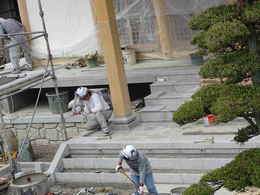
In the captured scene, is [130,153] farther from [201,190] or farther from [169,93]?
[169,93]

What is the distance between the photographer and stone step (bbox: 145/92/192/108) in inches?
521

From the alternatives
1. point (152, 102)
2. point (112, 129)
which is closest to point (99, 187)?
point (112, 129)

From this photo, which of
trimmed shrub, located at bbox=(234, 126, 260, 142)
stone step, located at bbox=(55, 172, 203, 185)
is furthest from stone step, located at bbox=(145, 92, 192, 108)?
trimmed shrub, located at bbox=(234, 126, 260, 142)

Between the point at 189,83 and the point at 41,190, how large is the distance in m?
4.92

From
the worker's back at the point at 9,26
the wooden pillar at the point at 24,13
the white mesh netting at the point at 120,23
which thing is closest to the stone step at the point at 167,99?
the white mesh netting at the point at 120,23

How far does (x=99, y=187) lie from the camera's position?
1139 centimetres

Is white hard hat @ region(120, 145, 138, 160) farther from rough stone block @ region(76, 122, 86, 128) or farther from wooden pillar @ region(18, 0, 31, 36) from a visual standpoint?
wooden pillar @ region(18, 0, 31, 36)

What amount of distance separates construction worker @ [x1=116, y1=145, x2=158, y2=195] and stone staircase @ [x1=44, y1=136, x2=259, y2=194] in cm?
63

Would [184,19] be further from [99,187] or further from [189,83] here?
[99,187]

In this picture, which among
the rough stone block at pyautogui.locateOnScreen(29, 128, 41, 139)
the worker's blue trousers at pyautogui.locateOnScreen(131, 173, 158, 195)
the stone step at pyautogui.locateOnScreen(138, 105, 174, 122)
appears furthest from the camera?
the rough stone block at pyautogui.locateOnScreen(29, 128, 41, 139)

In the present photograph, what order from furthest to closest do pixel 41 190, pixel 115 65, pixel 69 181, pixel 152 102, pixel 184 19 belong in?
1. pixel 184 19
2. pixel 152 102
3. pixel 115 65
4. pixel 69 181
5. pixel 41 190

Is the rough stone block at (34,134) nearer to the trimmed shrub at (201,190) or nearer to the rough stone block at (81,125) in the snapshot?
the rough stone block at (81,125)

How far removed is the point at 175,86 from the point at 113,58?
207 centimetres

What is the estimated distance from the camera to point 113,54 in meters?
12.7
